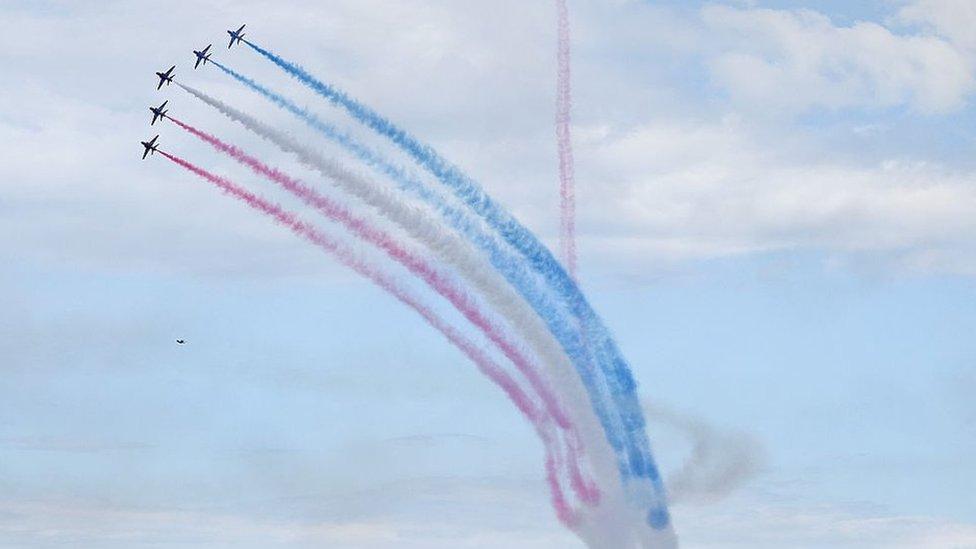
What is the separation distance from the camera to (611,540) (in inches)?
7618

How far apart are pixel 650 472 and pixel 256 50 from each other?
39.5m

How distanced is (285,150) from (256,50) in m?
7.12

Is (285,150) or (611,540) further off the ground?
(285,150)

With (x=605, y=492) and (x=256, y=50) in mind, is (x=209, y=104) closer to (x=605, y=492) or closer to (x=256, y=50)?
(x=256, y=50)

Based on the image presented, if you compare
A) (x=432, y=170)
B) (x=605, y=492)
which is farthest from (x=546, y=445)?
(x=432, y=170)

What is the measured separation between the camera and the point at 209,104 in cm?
18325

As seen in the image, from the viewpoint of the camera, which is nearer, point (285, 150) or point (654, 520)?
point (285, 150)

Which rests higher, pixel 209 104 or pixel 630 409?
pixel 209 104

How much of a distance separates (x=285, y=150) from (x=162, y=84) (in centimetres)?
1439

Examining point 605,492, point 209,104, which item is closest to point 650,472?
point 605,492

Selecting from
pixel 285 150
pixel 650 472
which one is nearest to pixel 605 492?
pixel 650 472

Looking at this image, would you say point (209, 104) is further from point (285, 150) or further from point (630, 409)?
point (630, 409)

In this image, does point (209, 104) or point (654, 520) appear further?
point (654, 520)

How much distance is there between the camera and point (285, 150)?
183 m
